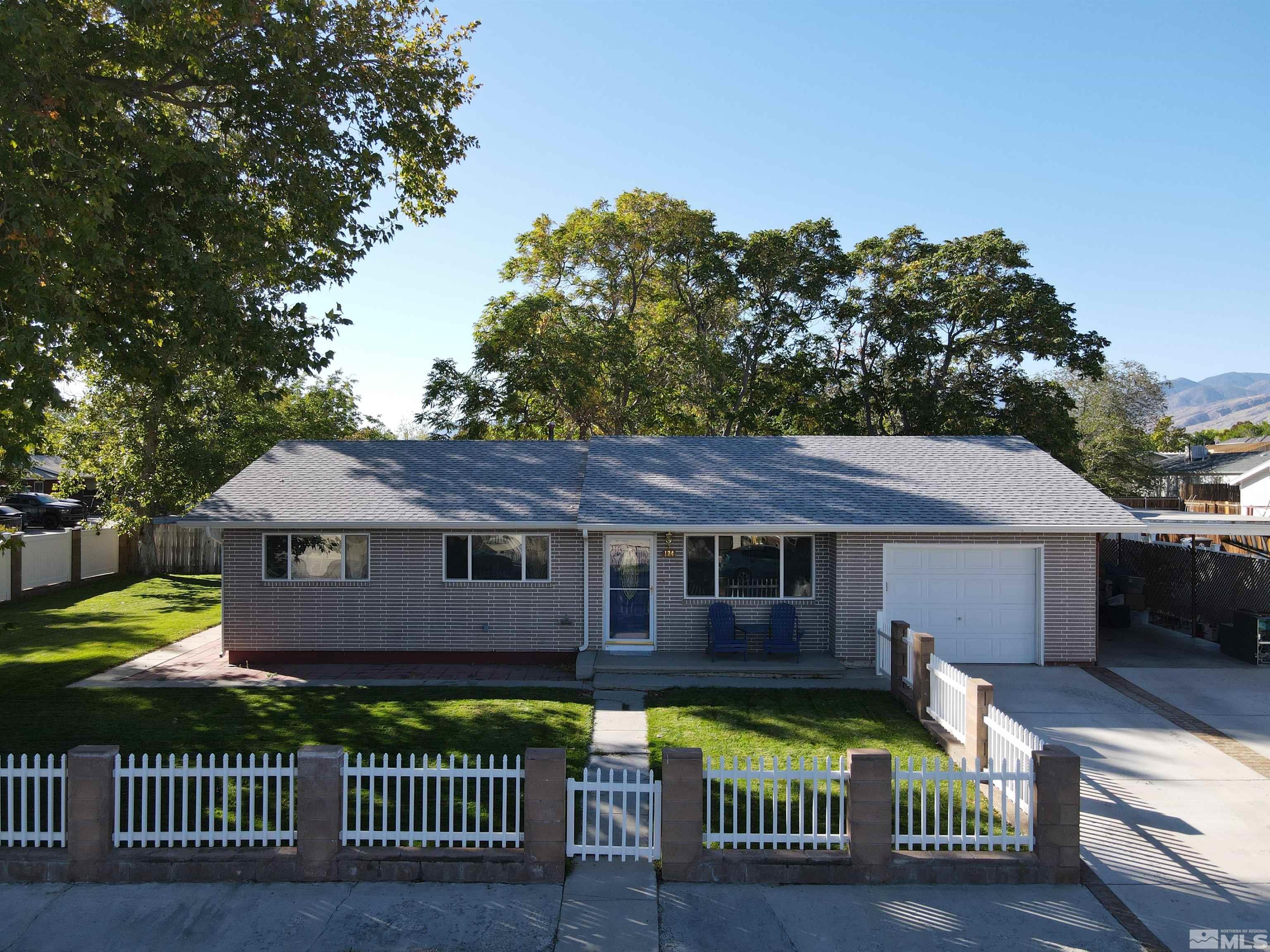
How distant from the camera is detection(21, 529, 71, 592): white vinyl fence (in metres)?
22.9

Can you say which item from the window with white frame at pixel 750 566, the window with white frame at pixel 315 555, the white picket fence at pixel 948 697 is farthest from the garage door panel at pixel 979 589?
the window with white frame at pixel 315 555

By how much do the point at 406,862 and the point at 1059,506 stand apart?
44.1 ft

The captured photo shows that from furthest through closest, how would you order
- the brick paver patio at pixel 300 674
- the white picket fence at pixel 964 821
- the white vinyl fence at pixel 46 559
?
the white vinyl fence at pixel 46 559 < the brick paver patio at pixel 300 674 < the white picket fence at pixel 964 821

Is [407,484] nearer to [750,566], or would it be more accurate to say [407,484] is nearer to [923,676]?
[750,566]

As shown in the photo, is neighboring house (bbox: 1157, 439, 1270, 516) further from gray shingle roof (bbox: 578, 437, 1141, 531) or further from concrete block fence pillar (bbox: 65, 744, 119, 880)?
concrete block fence pillar (bbox: 65, 744, 119, 880)

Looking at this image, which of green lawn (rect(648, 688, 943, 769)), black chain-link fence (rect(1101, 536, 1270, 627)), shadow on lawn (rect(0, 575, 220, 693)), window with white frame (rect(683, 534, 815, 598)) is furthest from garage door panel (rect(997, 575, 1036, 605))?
shadow on lawn (rect(0, 575, 220, 693))

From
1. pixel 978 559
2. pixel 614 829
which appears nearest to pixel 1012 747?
pixel 614 829

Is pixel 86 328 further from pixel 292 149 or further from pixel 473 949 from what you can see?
pixel 473 949

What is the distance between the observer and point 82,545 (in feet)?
84.1

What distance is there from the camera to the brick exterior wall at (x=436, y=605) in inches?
621

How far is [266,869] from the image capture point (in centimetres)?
725

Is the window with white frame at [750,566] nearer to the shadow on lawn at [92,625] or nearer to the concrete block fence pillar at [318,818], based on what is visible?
the concrete block fence pillar at [318,818]

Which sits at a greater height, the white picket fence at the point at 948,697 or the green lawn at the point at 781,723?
the white picket fence at the point at 948,697

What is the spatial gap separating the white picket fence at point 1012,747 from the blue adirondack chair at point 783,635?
6.16 metres
